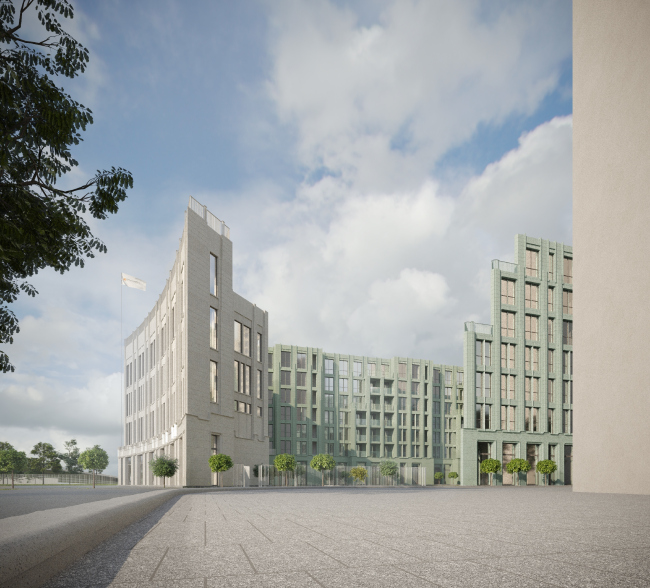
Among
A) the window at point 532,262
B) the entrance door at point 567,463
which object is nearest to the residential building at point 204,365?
the window at point 532,262

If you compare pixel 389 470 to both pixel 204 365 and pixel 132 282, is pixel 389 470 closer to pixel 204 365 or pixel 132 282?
pixel 132 282

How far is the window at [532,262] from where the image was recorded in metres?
58.7

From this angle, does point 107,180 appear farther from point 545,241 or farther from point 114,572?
point 545,241

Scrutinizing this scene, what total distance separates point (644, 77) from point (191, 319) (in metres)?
28.5

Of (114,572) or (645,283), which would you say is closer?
(114,572)

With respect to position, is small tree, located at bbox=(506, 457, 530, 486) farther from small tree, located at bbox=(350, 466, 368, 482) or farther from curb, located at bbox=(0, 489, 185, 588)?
curb, located at bbox=(0, 489, 185, 588)

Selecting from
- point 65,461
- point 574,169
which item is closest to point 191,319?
point 574,169

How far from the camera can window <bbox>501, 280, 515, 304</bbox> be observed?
57.6 meters

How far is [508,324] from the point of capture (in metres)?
57.8

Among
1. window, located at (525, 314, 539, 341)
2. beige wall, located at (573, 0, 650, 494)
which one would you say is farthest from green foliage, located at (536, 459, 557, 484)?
beige wall, located at (573, 0, 650, 494)

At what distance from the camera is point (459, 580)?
4062mm

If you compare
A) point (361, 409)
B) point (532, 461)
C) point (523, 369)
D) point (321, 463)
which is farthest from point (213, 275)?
point (361, 409)

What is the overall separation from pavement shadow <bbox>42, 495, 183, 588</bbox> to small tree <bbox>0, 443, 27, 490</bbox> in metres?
→ 74.7

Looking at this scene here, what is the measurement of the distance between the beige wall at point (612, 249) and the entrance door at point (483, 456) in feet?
106
